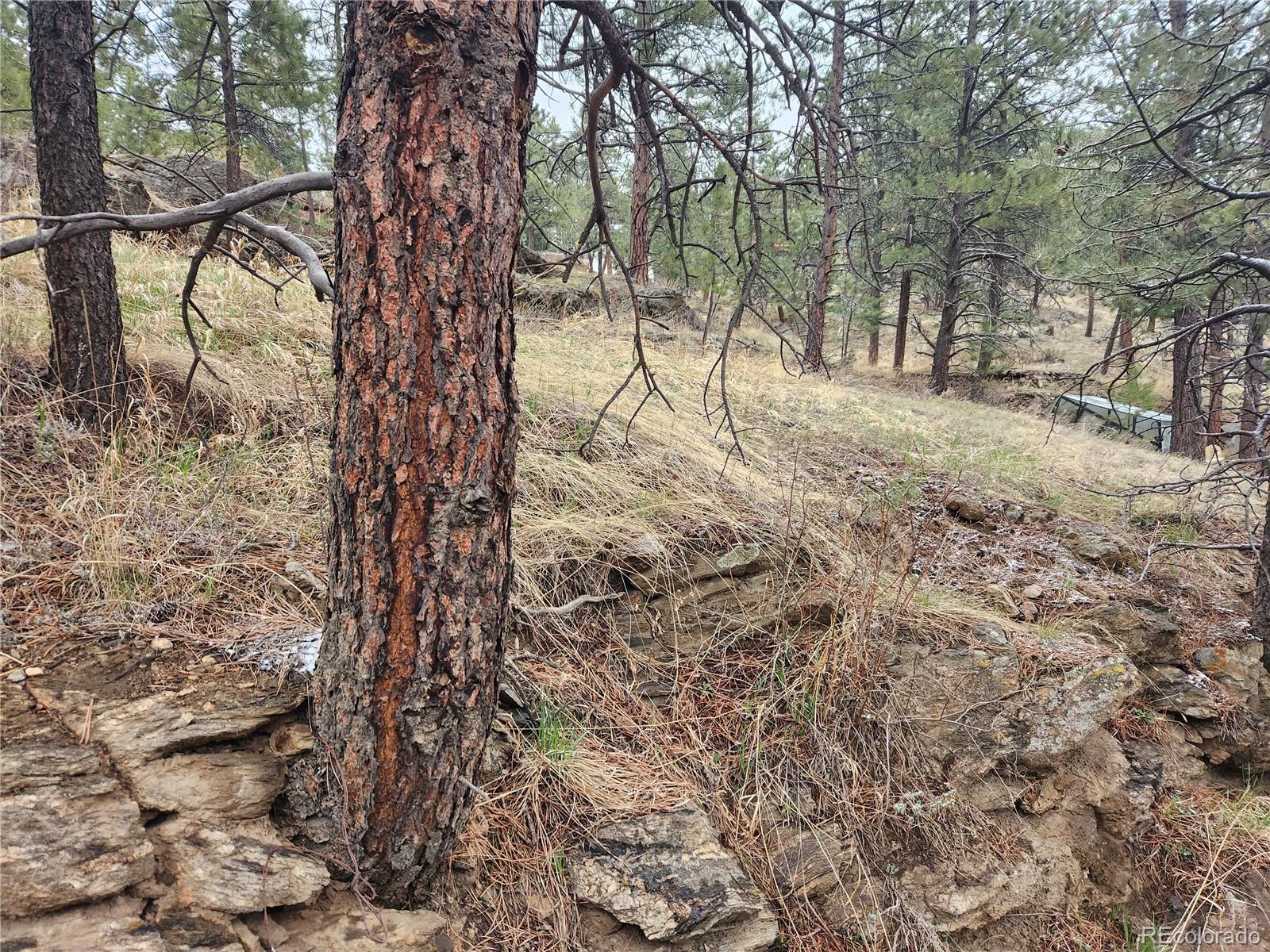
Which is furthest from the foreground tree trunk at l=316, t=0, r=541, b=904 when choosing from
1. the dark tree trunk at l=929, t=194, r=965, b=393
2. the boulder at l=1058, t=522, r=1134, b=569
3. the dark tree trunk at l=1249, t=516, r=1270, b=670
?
the dark tree trunk at l=929, t=194, r=965, b=393

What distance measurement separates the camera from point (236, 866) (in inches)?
56.5

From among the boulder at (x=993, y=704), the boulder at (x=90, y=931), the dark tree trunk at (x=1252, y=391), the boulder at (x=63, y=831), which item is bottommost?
the boulder at (x=993, y=704)

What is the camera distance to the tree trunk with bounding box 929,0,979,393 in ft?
35.0

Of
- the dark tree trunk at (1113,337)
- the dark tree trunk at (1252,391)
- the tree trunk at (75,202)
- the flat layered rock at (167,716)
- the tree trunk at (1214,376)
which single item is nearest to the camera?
the flat layered rock at (167,716)

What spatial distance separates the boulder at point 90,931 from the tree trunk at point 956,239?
1215cm

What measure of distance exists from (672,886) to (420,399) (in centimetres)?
159

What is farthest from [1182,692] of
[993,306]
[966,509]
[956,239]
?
[993,306]

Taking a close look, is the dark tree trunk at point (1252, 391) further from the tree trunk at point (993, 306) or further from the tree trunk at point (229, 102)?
the tree trunk at point (993, 306)

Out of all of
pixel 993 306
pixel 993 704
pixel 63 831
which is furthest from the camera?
pixel 993 306

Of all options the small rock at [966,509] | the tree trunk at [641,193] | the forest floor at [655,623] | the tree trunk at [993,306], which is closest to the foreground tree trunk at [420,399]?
the forest floor at [655,623]

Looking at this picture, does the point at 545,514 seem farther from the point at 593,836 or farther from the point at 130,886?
the point at 130,886

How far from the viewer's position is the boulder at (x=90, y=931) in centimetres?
114

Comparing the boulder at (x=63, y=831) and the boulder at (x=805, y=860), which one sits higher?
the boulder at (x=63, y=831)

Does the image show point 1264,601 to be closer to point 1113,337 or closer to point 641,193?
point 1113,337
